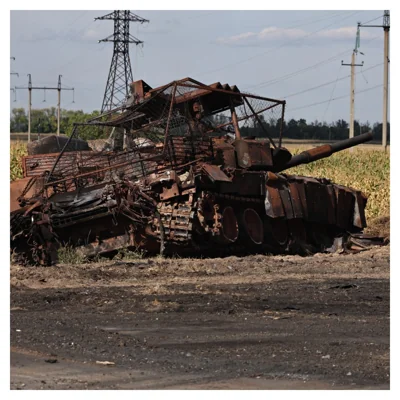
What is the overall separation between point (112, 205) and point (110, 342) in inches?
321

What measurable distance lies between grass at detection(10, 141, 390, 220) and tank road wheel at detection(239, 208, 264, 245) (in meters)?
9.14

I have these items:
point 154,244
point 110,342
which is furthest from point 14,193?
A: point 110,342

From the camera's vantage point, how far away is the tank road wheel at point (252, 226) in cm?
1819

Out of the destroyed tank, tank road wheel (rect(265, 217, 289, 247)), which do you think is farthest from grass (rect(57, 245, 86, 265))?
tank road wheel (rect(265, 217, 289, 247))

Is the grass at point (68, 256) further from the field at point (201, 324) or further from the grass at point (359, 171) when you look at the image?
the grass at point (359, 171)

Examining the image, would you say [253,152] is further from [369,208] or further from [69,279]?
[369,208]

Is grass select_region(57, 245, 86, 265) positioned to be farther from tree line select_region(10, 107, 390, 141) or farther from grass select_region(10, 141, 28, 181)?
grass select_region(10, 141, 28, 181)

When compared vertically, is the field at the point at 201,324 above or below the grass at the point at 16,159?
below

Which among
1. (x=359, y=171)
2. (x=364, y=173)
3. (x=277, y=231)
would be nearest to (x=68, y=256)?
(x=277, y=231)

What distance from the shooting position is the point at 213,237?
17141 mm

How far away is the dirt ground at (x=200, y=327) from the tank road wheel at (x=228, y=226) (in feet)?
6.14

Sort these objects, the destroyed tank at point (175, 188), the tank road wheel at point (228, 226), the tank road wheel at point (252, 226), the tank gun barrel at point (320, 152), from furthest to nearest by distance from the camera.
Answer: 1. the tank gun barrel at point (320, 152)
2. the tank road wheel at point (252, 226)
3. the tank road wheel at point (228, 226)
4. the destroyed tank at point (175, 188)

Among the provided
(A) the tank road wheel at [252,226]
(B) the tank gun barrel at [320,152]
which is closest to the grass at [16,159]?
(B) the tank gun barrel at [320,152]

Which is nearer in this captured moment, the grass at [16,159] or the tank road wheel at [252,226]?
the tank road wheel at [252,226]
